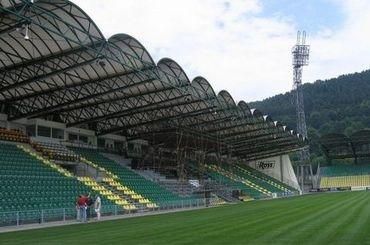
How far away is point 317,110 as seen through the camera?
143 metres

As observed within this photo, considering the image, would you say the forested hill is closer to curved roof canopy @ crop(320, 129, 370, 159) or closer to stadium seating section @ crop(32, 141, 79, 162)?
curved roof canopy @ crop(320, 129, 370, 159)

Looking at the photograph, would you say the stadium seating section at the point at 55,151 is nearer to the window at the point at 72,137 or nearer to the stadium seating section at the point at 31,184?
the stadium seating section at the point at 31,184

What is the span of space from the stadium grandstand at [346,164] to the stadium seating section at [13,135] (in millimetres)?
62789

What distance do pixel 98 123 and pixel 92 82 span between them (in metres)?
17.6

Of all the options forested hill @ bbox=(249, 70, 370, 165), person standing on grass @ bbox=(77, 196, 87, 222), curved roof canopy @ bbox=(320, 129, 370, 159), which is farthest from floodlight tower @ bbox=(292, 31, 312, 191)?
person standing on grass @ bbox=(77, 196, 87, 222)

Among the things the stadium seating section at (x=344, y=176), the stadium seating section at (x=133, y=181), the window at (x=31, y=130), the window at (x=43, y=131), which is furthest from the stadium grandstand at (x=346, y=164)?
the window at (x=31, y=130)

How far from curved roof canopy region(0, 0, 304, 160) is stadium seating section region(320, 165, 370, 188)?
124 ft

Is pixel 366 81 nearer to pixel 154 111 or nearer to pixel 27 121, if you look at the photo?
pixel 154 111

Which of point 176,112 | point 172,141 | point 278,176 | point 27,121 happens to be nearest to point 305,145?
point 278,176

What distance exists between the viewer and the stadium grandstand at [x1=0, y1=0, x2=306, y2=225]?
1066 inches

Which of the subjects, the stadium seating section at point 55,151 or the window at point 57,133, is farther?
the window at point 57,133

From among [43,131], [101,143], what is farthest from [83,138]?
[43,131]

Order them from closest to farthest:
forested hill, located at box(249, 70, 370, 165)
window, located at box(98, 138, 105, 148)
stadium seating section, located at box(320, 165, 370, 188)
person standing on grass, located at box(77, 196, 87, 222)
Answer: person standing on grass, located at box(77, 196, 87, 222), window, located at box(98, 138, 105, 148), stadium seating section, located at box(320, 165, 370, 188), forested hill, located at box(249, 70, 370, 165)

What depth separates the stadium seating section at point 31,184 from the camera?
2647cm
